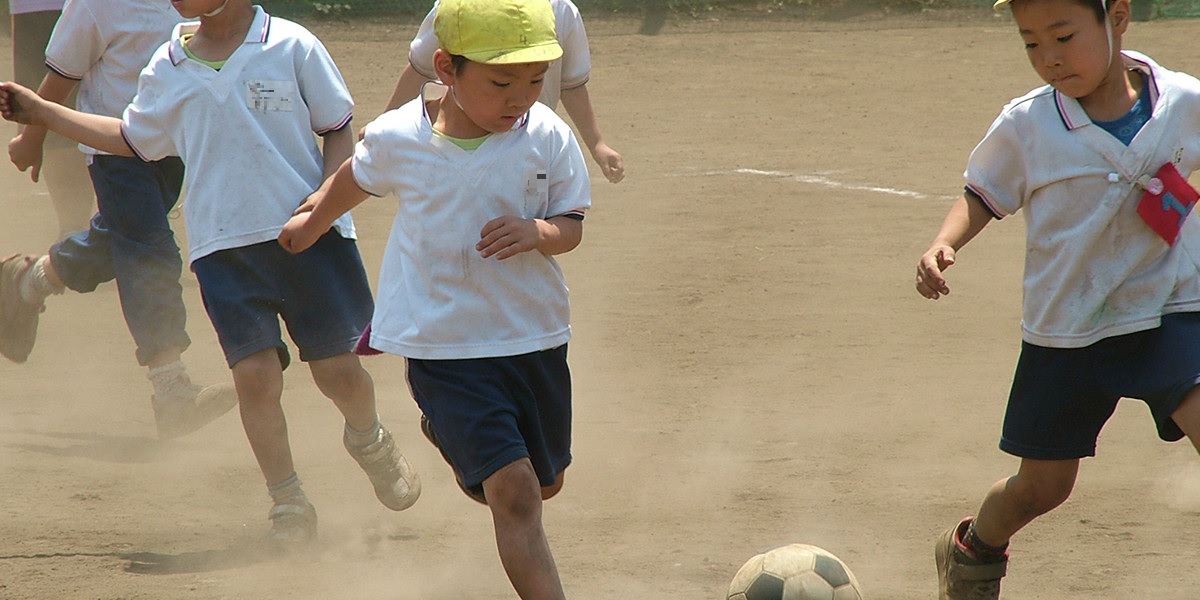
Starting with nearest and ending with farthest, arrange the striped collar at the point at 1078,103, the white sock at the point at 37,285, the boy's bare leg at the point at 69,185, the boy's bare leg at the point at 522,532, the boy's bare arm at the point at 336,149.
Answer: the boy's bare leg at the point at 522,532
the striped collar at the point at 1078,103
the boy's bare arm at the point at 336,149
the white sock at the point at 37,285
the boy's bare leg at the point at 69,185

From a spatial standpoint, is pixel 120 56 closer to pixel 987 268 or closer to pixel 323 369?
pixel 323 369

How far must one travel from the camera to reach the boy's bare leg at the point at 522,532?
11.5ft

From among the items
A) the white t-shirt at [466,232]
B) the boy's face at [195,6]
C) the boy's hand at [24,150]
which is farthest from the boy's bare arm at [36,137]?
the white t-shirt at [466,232]

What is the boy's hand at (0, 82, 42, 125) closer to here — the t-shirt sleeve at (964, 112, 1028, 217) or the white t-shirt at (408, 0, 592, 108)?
the white t-shirt at (408, 0, 592, 108)

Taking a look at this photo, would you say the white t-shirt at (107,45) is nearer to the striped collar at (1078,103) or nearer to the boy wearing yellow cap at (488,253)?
the boy wearing yellow cap at (488,253)

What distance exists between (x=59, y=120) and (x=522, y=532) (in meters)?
2.04

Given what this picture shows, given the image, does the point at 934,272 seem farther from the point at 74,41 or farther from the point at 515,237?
the point at 74,41

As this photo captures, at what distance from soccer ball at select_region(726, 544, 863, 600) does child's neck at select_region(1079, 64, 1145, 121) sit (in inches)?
51.9

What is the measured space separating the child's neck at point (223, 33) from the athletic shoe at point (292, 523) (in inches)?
56.0

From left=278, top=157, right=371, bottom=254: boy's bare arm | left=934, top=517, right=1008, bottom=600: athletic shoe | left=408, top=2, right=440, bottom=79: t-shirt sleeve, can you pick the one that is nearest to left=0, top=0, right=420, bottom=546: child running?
left=278, top=157, right=371, bottom=254: boy's bare arm

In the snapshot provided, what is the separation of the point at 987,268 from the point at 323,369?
168 inches

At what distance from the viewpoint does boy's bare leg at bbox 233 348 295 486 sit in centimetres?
468

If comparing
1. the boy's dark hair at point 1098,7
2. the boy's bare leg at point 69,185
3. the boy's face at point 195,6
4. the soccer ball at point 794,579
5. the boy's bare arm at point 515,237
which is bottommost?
the boy's bare leg at point 69,185

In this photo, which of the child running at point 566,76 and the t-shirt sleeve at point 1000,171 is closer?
the t-shirt sleeve at point 1000,171
